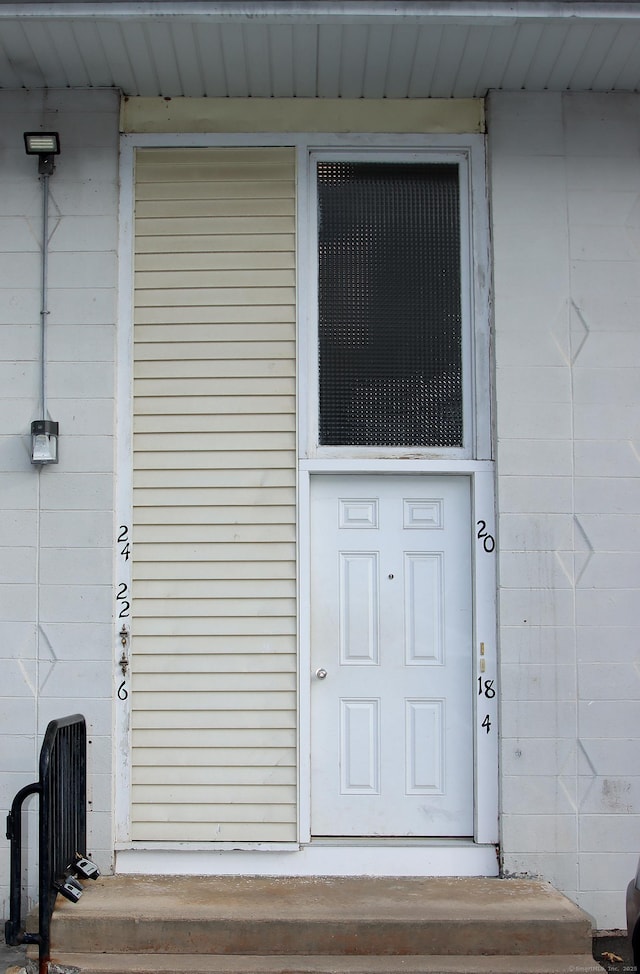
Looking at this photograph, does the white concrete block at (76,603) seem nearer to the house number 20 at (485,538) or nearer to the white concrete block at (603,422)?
the house number 20 at (485,538)

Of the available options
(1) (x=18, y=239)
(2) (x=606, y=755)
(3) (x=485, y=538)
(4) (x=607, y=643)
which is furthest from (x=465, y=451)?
(1) (x=18, y=239)

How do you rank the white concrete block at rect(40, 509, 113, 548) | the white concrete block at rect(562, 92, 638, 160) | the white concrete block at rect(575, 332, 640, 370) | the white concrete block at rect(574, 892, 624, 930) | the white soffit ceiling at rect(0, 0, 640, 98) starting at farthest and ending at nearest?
the white concrete block at rect(562, 92, 638, 160)
the white concrete block at rect(575, 332, 640, 370)
the white concrete block at rect(40, 509, 113, 548)
the white concrete block at rect(574, 892, 624, 930)
the white soffit ceiling at rect(0, 0, 640, 98)

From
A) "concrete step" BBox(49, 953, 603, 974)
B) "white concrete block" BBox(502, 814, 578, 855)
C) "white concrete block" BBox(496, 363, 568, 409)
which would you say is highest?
"white concrete block" BBox(496, 363, 568, 409)

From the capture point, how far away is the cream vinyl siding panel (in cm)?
518

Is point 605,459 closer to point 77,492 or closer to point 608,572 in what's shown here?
point 608,572

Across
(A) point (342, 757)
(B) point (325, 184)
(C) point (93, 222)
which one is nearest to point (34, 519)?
(C) point (93, 222)

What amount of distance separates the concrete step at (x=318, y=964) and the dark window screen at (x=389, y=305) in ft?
8.92

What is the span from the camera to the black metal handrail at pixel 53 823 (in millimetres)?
4422

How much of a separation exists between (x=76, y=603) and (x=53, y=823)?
122cm

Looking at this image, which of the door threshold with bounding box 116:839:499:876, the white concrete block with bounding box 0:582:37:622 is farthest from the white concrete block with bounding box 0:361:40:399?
the door threshold with bounding box 116:839:499:876

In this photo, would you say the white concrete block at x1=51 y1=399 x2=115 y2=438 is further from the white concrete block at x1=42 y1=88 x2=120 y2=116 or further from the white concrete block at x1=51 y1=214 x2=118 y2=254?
the white concrete block at x1=42 y1=88 x2=120 y2=116

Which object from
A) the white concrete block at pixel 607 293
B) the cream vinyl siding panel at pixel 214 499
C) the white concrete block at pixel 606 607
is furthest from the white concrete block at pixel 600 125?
the white concrete block at pixel 606 607

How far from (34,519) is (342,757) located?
7.31ft

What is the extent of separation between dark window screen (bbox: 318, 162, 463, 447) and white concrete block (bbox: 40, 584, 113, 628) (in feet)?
5.09
